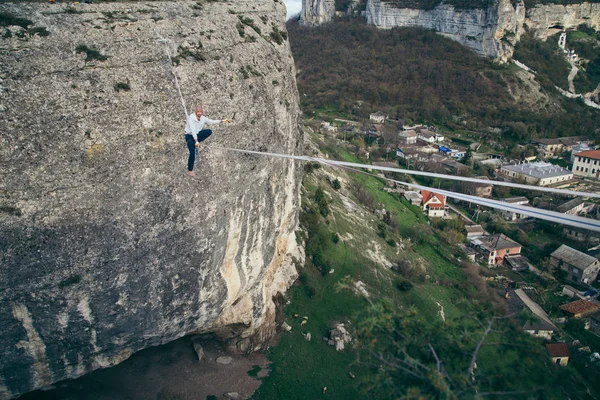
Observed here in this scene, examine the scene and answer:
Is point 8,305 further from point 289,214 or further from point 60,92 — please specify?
point 289,214

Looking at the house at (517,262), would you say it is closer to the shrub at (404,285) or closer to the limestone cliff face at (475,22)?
the shrub at (404,285)

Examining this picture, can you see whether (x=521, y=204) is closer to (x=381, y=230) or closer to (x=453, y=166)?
(x=381, y=230)

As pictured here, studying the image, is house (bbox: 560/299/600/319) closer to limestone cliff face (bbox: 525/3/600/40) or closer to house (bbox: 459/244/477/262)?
house (bbox: 459/244/477/262)

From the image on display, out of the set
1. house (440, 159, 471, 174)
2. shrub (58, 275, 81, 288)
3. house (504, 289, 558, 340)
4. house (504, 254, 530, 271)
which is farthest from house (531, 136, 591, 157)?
shrub (58, 275, 81, 288)

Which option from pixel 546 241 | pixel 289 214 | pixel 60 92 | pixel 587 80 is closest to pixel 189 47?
pixel 60 92

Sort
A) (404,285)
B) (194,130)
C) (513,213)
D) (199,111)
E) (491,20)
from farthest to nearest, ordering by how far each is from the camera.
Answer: (491,20) → (513,213) → (404,285) → (194,130) → (199,111)

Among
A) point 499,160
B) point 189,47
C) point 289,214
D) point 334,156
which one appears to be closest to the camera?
point 189,47

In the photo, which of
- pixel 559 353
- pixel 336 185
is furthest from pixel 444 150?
pixel 559 353
